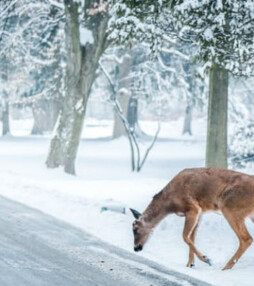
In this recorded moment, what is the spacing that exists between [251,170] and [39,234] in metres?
10.6

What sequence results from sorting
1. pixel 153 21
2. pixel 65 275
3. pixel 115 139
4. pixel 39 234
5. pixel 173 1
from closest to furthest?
1. pixel 65 275
2. pixel 39 234
3. pixel 173 1
4. pixel 153 21
5. pixel 115 139

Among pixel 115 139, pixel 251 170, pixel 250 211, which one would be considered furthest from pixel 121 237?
pixel 115 139

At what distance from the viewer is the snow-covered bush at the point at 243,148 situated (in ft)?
66.4

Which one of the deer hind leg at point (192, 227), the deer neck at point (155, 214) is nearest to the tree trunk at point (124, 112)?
the deer neck at point (155, 214)

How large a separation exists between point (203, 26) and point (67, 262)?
532 centimetres

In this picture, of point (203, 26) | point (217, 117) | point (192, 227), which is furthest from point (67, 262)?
point (217, 117)

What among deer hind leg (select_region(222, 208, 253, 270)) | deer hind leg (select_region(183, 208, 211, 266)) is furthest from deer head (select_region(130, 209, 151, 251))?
deer hind leg (select_region(222, 208, 253, 270))

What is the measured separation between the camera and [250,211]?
824 centimetres

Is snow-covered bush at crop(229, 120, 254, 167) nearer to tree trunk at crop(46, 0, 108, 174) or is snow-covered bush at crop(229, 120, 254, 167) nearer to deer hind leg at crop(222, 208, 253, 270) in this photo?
tree trunk at crop(46, 0, 108, 174)

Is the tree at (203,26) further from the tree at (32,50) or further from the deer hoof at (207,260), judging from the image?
the tree at (32,50)

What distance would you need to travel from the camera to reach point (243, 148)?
20.4m

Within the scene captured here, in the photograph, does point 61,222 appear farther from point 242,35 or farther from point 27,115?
point 27,115

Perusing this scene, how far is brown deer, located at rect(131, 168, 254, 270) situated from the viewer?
826 centimetres

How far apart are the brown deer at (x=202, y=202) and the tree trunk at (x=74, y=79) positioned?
1087cm
